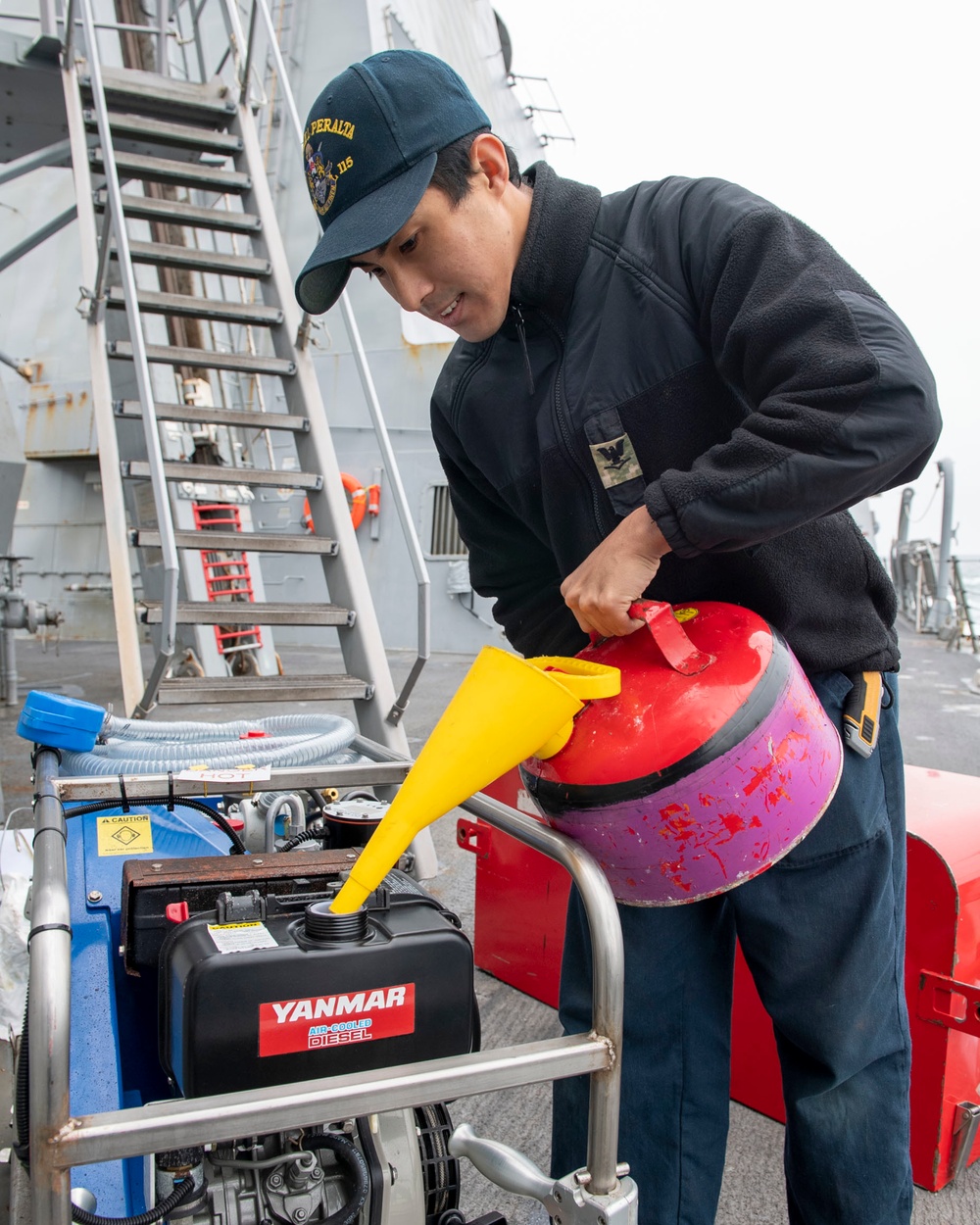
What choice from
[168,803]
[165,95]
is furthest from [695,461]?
[165,95]

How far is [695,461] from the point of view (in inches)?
43.9

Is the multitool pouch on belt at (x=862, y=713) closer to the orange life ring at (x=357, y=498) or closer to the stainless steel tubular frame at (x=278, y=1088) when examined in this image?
the stainless steel tubular frame at (x=278, y=1088)

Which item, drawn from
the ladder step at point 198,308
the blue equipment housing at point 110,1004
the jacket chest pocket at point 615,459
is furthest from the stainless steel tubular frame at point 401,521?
the jacket chest pocket at point 615,459

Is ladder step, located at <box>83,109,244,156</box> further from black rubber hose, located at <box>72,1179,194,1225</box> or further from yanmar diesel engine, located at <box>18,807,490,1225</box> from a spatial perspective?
black rubber hose, located at <box>72,1179,194,1225</box>

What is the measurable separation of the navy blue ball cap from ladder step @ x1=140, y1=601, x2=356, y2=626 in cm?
217

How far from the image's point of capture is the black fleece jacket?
102 centimetres

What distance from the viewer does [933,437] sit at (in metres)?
1.06

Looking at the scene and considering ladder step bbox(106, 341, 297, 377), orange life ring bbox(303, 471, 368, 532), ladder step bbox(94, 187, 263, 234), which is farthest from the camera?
orange life ring bbox(303, 471, 368, 532)

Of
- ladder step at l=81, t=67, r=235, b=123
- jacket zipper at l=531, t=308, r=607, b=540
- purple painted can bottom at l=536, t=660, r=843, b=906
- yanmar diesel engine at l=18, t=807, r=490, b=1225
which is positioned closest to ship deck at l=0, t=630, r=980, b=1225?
yanmar diesel engine at l=18, t=807, r=490, b=1225

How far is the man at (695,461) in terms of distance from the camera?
1047 mm

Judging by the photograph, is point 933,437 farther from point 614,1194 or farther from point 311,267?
point 614,1194

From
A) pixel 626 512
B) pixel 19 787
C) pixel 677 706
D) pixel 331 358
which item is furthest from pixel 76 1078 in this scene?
pixel 331 358

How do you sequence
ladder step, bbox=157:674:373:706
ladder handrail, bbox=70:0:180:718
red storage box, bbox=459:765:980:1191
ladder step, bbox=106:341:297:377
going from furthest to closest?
ladder step, bbox=106:341:297:377, ladder step, bbox=157:674:373:706, ladder handrail, bbox=70:0:180:718, red storage box, bbox=459:765:980:1191

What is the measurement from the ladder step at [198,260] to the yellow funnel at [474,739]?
12.4ft
